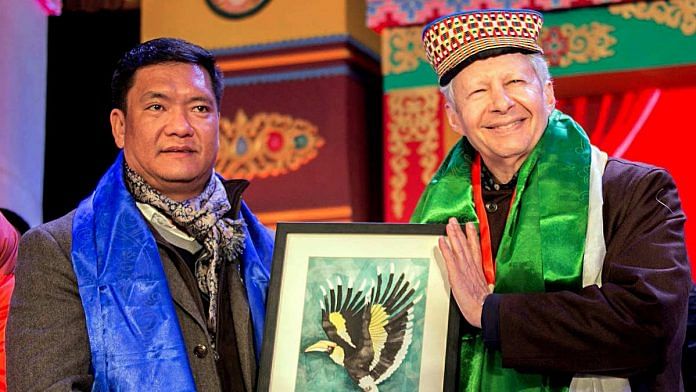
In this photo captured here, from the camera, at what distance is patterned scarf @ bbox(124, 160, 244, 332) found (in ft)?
7.70

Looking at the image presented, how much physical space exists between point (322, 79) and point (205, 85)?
3614 mm

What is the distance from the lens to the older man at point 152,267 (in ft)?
7.07

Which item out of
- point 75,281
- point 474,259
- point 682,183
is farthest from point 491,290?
point 682,183

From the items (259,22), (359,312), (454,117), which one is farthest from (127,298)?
(259,22)

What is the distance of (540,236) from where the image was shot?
2254 mm

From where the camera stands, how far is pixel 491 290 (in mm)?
2236

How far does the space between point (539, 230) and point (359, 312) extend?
443 millimetres

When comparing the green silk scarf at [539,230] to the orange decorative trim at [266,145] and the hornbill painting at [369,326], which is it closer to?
the hornbill painting at [369,326]

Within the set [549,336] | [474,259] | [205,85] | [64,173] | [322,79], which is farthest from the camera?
[64,173]

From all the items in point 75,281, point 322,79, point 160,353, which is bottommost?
point 160,353

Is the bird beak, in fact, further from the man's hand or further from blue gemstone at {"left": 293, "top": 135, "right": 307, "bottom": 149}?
blue gemstone at {"left": 293, "top": 135, "right": 307, "bottom": 149}

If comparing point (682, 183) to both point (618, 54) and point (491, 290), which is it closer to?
point (618, 54)

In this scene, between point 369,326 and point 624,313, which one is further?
point 369,326

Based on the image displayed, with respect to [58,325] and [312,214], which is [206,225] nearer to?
[58,325]
